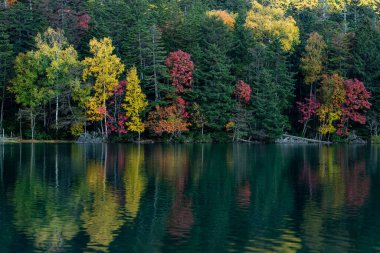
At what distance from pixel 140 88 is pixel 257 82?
1498 centimetres

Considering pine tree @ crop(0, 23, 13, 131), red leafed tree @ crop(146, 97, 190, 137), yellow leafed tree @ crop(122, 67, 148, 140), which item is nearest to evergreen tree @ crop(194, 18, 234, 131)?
red leafed tree @ crop(146, 97, 190, 137)

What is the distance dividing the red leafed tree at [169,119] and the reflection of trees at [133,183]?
2136cm

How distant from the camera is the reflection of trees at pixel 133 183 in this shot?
26.7m

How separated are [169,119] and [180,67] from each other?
6877 mm

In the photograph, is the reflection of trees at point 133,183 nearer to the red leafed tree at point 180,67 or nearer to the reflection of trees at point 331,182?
the reflection of trees at point 331,182

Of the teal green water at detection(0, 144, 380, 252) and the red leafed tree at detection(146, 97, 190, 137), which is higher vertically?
the red leafed tree at detection(146, 97, 190, 137)

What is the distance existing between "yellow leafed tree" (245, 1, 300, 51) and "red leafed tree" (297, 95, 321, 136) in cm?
852

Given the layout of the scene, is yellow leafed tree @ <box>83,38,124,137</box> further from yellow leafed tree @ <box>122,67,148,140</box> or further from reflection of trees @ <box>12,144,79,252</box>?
reflection of trees @ <box>12,144,79,252</box>

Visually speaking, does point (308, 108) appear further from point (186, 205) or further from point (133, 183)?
point (186, 205)

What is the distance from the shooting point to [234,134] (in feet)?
250

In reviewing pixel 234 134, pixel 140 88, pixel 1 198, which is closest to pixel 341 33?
pixel 234 134

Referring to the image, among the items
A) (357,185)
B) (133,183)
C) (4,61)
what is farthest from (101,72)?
(357,185)

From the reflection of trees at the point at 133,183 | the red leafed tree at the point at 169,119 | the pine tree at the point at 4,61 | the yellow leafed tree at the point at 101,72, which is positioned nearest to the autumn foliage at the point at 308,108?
the red leafed tree at the point at 169,119

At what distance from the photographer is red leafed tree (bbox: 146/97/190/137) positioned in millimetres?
73188
